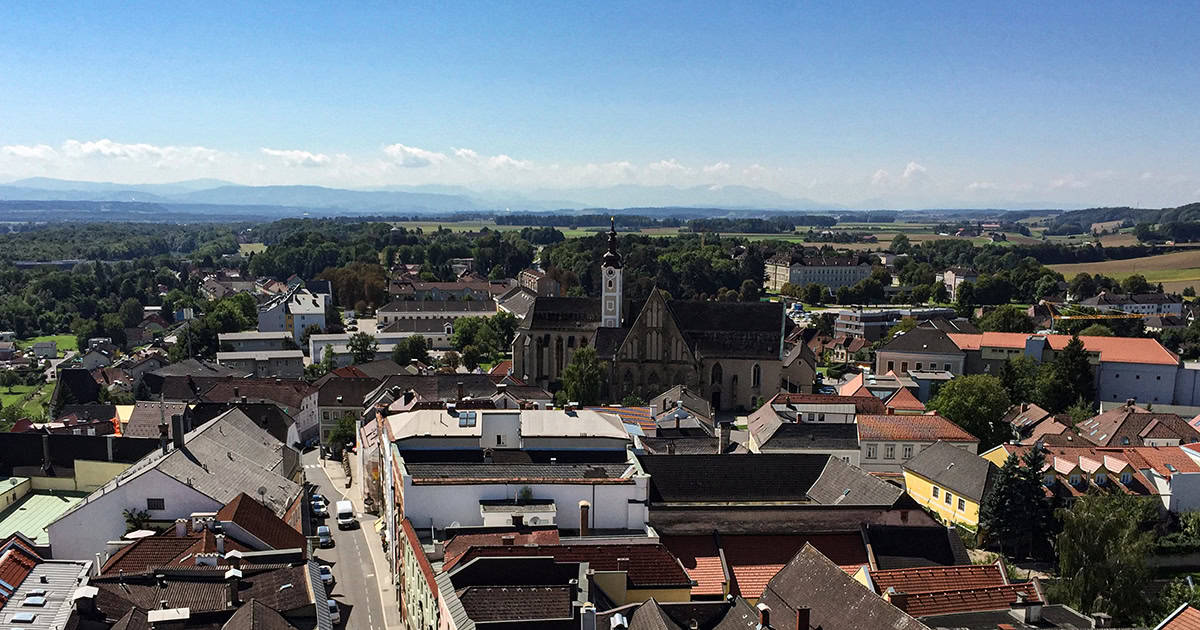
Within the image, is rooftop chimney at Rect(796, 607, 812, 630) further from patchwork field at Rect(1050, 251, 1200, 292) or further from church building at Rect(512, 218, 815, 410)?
patchwork field at Rect(1050, 251, 1200, 292)

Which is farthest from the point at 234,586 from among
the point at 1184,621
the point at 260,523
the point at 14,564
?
the point at 1184,621

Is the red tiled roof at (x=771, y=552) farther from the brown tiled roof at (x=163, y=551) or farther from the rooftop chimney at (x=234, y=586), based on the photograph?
the brown tiled roof at (x=163, y=551)

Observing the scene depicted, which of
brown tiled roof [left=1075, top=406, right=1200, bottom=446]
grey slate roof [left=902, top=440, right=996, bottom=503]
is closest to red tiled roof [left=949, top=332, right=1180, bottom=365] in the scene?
brown tiled roof [left=1075, top=406, right=1200, bottom=446]

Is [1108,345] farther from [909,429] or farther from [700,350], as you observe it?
[909,429]

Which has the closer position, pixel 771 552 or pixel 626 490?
pixel 771 552

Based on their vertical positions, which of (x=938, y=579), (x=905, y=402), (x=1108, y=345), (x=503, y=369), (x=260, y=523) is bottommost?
(x=503, y=369)

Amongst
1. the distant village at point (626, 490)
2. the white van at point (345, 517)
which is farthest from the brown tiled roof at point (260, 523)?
the white van at point (345, 517)

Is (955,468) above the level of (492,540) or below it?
below
